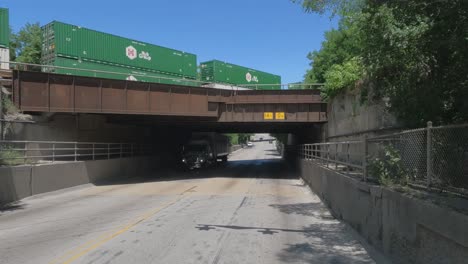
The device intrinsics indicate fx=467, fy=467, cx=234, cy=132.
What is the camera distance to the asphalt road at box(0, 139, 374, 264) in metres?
8.34

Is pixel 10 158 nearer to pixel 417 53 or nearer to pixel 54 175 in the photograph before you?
pixel 54 175

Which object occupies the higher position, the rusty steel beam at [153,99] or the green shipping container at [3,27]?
the green shipping container at [3,27]

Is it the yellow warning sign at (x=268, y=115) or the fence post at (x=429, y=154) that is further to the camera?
the yellow warning sign at (x=268, y=115)

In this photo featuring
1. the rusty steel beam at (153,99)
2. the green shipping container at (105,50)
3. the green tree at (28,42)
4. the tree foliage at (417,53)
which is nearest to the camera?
the tree foliage at (417,53)

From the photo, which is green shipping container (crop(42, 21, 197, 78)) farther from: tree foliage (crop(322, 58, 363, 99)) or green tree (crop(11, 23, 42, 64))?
green tree (crop(11, 23, 42, 64))

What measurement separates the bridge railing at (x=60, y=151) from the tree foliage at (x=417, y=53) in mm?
13073

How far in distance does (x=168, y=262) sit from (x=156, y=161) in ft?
102

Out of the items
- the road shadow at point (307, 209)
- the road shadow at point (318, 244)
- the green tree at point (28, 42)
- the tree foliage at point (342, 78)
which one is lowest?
the road shadow at point (307, 209)

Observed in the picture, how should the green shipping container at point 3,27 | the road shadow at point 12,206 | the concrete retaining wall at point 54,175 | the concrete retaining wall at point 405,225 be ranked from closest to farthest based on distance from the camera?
1. the concrete retaining wall at point 405,225
2. the road shadow at point 12,206
3. the concrete retaining wall at point 54,175
4. the green shipping container at point 3,27

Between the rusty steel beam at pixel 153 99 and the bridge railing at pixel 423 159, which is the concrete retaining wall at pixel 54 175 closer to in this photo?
the rusty steel beam at pixel 153 99

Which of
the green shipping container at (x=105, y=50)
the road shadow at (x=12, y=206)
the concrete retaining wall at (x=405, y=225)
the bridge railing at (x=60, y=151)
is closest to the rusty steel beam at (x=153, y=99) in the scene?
the bridge railing at (x=60, y=151)

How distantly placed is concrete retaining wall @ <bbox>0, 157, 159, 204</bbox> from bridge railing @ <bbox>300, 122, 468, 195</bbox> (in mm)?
12535

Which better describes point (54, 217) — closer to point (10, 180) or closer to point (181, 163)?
point (10, 180)

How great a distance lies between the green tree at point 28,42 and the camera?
2498 inches
